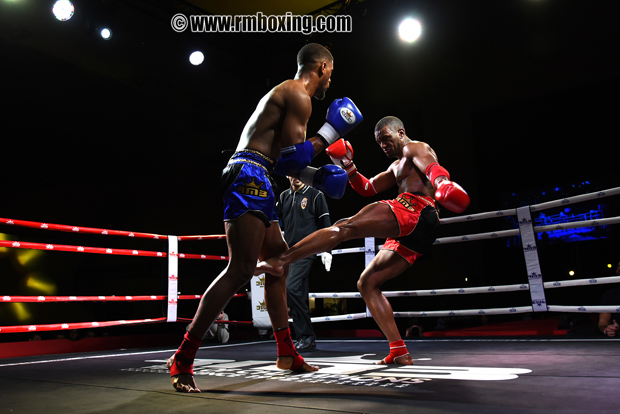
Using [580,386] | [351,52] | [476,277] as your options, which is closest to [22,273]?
[351,52]

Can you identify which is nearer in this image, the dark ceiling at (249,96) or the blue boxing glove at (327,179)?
the blue boxing glove at (327,179)

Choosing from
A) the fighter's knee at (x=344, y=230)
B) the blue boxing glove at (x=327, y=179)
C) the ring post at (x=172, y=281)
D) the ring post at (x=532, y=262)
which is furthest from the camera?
the ring post at (x=172, y=281)

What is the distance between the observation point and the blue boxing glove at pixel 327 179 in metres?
1.76

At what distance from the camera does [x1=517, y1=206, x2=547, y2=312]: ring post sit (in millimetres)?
2955

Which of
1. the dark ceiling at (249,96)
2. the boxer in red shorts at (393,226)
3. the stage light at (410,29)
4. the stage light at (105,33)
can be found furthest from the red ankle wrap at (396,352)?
the stage light at (105,33)

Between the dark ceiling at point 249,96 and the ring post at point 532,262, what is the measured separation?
4.06 meters

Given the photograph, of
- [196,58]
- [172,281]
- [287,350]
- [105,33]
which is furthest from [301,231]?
[196,58]

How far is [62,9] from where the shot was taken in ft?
19.8

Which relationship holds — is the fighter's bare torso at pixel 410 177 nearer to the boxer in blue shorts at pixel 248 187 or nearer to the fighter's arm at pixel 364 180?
the fighter's arm at pixel 364 180

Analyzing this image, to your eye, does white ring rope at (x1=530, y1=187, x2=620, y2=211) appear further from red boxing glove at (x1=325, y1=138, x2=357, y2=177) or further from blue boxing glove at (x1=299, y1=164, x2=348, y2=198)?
blue boxing glove at (x1=299, y1=164, x2=348, y2=198)

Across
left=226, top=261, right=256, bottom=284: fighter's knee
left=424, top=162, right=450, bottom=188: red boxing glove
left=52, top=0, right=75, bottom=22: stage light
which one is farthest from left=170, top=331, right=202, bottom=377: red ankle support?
left=52, top=0, right=75, bottom=22: stage light

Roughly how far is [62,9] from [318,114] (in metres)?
4.11

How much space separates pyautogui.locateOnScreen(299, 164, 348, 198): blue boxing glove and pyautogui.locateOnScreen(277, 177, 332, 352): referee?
1413mm

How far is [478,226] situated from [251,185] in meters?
6.64
